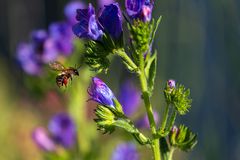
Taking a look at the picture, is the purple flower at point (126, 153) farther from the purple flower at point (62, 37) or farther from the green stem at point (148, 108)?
the green stem at point (148, 108)

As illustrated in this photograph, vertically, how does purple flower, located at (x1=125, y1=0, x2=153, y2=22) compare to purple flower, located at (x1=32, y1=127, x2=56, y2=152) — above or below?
below

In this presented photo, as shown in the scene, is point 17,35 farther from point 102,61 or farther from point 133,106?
point 102,61

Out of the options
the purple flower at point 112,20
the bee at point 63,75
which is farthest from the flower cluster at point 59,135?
the purple flower at point 112,20

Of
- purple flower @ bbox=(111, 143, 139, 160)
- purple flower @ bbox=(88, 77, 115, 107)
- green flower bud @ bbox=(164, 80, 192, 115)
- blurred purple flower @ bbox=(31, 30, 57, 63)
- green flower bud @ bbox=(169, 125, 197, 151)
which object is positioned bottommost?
green flower bud @ bbox=(169, 125, 197, 151)

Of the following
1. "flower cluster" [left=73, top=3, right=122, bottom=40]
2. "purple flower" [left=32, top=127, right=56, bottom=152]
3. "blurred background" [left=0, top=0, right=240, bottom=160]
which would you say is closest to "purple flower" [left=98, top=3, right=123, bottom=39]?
"flower cluster" [left=73, top=3, right=122, bottom=40]

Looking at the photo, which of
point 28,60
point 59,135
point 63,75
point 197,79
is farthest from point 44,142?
point 63,75

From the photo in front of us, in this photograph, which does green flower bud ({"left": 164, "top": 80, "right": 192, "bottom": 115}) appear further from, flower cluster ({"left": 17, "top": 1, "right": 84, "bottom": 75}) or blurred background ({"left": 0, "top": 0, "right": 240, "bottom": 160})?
flower cluster ({"left": 17, "top": 1, "right": 84, "bottom": 75})

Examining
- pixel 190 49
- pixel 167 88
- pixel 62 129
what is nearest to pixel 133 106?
pixel 62 129
